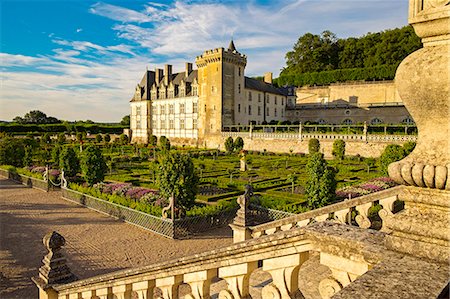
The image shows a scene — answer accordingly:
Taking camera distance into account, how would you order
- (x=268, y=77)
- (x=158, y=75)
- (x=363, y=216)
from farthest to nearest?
(x=268, y=77)
(x=158, y=75)
(x=363, y=216)

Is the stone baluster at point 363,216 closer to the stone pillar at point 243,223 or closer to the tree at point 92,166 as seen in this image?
the stone pillar at point 243,223

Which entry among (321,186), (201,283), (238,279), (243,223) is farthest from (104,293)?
(321,186)

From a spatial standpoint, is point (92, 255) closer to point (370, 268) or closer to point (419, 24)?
point (370, 268)

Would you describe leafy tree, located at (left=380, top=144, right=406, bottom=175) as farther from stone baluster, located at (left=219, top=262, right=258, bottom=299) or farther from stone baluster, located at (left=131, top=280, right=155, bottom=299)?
stone baluster, located at (left=219, top=262, right=258, bottom=299)

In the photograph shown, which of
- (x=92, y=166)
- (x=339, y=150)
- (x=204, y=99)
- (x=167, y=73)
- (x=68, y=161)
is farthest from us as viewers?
(x=167, y=73)

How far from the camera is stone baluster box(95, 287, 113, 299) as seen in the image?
13.7ft

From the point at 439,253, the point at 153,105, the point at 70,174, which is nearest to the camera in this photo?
the point at 439,253

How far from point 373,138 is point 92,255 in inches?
1129

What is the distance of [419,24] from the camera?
2.03 meters

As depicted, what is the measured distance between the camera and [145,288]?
12.0ft

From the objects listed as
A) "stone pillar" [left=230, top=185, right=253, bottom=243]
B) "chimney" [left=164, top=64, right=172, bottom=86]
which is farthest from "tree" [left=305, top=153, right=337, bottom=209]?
"chimney" [left=164, top=64, right=172, bottom=86]

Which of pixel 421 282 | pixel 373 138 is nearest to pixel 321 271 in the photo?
pixel 421 282

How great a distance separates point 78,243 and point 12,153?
808 inches

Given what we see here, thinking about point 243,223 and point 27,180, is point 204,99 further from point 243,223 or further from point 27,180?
point 243,223
